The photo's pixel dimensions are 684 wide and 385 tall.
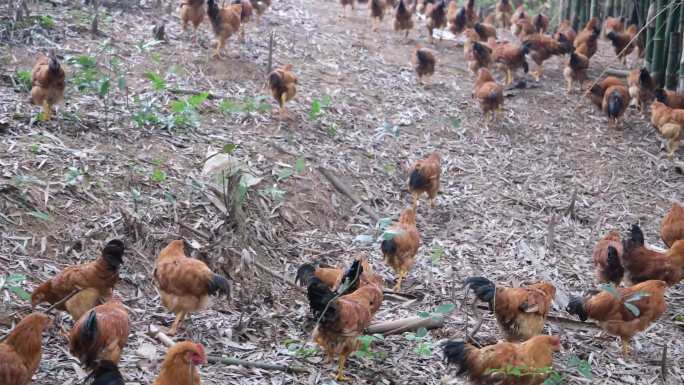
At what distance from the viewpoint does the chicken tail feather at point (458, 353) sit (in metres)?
4.81

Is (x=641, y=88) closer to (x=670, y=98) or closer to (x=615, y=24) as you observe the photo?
(x=670, y=98)

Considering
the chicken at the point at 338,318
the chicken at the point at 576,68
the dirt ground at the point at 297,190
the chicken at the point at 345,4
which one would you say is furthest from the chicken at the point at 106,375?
the chicken at the point at 345,4

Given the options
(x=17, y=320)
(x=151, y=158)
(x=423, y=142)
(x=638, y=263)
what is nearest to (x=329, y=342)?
(x=17, y=320)

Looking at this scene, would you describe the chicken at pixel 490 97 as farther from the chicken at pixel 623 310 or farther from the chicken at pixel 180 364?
the chicken at pixel 180 364

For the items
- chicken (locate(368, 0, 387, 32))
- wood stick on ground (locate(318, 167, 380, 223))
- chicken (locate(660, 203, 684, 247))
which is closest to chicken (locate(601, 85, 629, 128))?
chicken (locate(660, 203, 684, 247))

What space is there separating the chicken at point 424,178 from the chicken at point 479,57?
454 centimetres

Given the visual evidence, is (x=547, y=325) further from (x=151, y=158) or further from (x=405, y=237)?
(x=151, y=158)

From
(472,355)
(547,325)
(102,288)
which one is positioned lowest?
(547,325)

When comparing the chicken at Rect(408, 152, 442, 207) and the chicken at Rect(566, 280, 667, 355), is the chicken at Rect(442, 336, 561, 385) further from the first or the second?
the chicken at Rect(408, 152, 442, 207)

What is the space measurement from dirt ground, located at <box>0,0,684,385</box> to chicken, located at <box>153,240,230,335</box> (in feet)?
0.81

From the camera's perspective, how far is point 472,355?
4797 millimetres

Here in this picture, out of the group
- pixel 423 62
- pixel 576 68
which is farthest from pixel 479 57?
pixel 576 68

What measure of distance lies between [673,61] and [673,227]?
16.3ft

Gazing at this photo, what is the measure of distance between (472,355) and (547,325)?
5.42 feet
